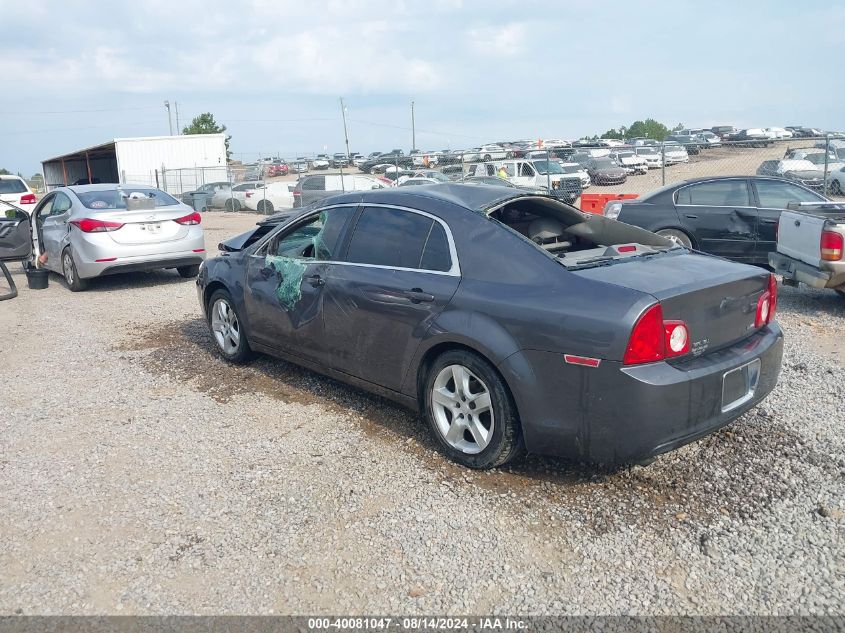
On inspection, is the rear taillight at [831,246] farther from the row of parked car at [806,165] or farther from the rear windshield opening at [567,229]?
the row of parked car at [806,165]

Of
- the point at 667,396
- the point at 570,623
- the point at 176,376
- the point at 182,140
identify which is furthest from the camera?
the point at 182,140

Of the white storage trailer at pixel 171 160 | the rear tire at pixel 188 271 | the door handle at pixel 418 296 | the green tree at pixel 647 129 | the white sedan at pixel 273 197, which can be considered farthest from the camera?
the green tree at pixel 647 129

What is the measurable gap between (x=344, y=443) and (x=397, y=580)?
5.13ft

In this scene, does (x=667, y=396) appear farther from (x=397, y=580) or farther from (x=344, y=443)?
(x=344, y=443)

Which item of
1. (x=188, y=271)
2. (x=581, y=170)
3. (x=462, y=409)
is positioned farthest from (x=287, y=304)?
(x=581, y=170)

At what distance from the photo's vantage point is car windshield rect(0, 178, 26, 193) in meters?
17.0

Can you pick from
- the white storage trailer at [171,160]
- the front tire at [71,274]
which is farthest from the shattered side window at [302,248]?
the white storage trailer at [171,160]

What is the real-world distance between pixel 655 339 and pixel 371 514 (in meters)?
1.67

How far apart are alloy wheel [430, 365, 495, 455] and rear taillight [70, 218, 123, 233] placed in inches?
290

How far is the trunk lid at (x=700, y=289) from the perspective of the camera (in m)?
3.75

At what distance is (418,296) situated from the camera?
4.44 m

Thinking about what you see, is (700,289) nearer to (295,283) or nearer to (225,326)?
(295,283)

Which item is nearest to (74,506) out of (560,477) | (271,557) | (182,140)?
(271,557)

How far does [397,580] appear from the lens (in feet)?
10.6
